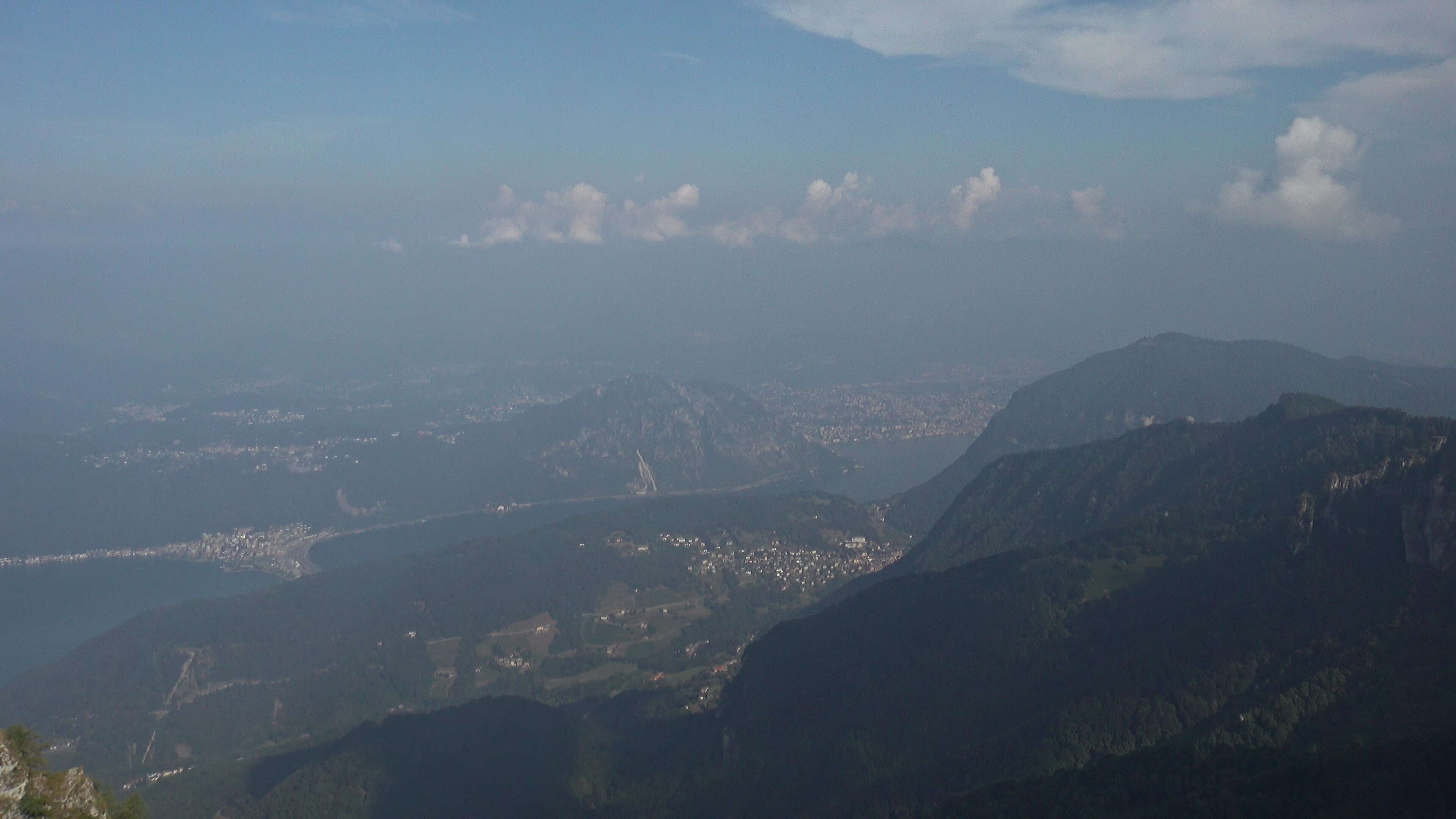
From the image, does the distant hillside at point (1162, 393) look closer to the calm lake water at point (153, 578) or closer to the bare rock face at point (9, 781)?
the calm lake water at point (153, 578)

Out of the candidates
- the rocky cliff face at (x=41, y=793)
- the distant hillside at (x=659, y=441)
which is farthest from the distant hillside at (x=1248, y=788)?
the distant hillside at (x=659, y=441)

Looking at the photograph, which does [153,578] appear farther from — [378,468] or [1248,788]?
[1248,788]

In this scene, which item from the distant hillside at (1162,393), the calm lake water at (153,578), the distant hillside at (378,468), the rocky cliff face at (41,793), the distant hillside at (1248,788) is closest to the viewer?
the rocky cliff face at (41,793)

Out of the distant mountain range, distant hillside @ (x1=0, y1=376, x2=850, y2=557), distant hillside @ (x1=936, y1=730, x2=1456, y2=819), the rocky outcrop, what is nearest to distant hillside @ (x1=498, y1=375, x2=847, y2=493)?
distant hillside @ (x1=0, y1=376, x2=850, y2=557)

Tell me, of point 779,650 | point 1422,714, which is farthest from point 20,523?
point 1422,714

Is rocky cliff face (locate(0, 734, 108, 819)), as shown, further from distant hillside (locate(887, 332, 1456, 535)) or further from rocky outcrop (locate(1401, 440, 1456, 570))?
distant hillside (locate(887, 332, 1456, 535))

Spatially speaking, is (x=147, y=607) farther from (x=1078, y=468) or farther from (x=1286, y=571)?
(x=1286, y=571)
